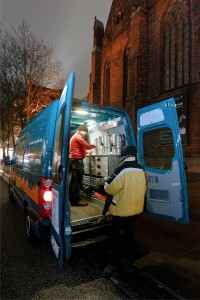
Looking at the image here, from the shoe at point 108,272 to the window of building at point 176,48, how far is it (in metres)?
12.8

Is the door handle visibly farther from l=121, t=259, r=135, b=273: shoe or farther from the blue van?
l=121, t=259, r=135, b=273: shoe

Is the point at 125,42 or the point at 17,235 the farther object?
the point at 125,42

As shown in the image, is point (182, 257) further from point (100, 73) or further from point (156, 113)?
point (100, 73)

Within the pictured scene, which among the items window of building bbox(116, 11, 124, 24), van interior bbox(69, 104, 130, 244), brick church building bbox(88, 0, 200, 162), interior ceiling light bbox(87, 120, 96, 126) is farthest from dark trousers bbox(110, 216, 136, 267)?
window of building bbox(116, 11, 124, 24)

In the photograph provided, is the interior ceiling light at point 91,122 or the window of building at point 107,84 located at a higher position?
the window of building at point 107,84

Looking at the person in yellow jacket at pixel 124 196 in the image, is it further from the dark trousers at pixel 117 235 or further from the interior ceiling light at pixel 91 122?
the interior ceiling light at pixel 91 122

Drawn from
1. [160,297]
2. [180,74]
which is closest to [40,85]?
[180,74]

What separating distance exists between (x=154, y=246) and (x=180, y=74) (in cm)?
1245

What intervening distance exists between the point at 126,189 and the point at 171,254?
1690 millimetres

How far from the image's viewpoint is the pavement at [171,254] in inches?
112

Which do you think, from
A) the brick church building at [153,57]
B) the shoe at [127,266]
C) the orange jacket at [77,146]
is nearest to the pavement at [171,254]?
the shoe at [127,266]

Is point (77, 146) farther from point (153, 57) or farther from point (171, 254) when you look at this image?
point (153, 57)

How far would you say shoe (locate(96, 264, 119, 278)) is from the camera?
299cm

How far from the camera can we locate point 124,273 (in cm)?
309
